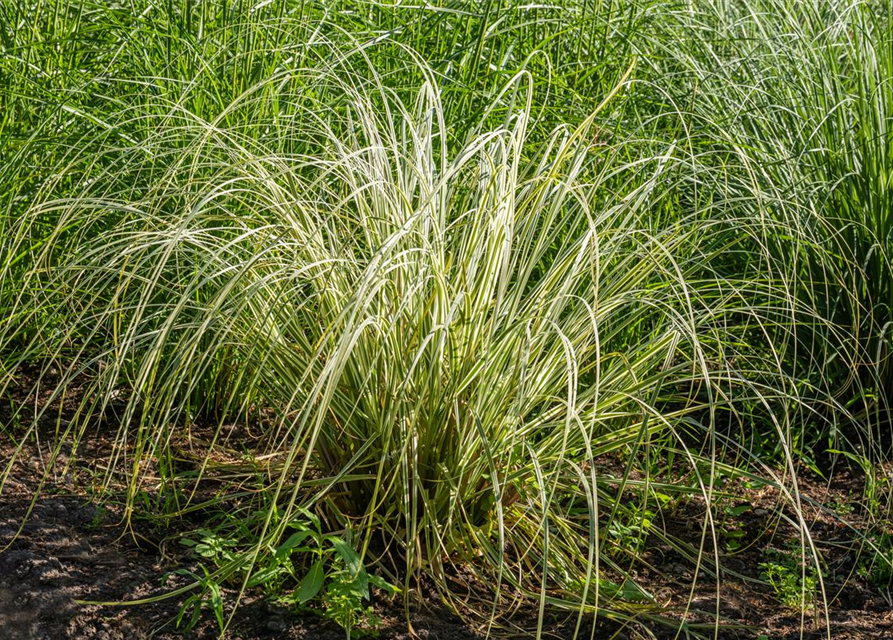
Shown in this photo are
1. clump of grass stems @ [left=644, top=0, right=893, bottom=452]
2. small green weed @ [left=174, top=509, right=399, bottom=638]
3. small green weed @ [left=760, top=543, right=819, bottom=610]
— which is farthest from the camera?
clump of grass stems @ [left=644, top=0, right=893, bottom=452]

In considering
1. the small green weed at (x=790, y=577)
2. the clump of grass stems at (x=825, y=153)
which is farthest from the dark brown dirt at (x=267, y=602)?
the clump of grass stems at (x=825, y=153)

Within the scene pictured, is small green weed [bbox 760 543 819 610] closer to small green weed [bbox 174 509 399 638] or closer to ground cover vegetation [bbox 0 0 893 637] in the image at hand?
ground cover vegetation [bbox 0 0 893 637]

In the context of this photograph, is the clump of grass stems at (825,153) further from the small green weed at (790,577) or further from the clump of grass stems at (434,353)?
the clump of grass stems at (434,353)

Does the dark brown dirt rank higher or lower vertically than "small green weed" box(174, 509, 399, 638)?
lower

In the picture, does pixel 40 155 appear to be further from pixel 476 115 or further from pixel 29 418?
pixel 476 115

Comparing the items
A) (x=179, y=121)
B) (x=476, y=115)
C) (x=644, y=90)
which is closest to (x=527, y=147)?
(x=476, y=115)

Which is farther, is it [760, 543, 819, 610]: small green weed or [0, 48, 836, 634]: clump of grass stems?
[760, 543, 819, 610]: small green weed

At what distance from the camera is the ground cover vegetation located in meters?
2.11

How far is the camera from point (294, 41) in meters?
3.15

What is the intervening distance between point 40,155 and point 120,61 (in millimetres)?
413

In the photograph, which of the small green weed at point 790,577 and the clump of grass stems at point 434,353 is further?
the small green weed at point 790,577

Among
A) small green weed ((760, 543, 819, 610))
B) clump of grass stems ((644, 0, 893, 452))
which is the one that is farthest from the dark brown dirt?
clump of grass stems ((644, 0, 893, 452))

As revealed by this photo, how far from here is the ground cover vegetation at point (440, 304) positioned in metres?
2.11

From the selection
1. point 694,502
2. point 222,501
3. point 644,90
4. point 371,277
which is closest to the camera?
point 371,277
